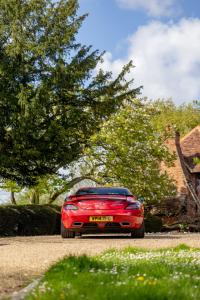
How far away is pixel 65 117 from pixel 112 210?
6579 mm

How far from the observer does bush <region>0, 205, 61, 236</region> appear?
20.4m

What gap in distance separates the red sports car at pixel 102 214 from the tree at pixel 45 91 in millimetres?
4470

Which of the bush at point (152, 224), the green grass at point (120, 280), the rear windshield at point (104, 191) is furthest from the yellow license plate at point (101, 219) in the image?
the bush at point (152, 224)

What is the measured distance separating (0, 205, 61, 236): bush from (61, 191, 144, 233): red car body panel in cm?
507

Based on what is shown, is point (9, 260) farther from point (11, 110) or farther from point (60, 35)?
point (60, 35)

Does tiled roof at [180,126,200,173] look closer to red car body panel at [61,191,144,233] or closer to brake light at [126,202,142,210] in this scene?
brake light at [126,202,142,210]

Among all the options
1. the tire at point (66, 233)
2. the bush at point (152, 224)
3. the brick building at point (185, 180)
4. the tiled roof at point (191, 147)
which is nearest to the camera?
the tire at point (66, 233)

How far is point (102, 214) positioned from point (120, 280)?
32.2ft

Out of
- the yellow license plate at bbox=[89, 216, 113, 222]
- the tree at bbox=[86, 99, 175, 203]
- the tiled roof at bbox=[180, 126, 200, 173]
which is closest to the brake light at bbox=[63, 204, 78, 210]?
the yellow license plate at bbox=[89, 216, 113, 222]

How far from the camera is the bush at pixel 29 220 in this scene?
20.4 metres

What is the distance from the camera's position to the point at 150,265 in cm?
718

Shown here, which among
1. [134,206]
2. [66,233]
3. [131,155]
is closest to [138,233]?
[134,206]

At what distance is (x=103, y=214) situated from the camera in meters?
15.6

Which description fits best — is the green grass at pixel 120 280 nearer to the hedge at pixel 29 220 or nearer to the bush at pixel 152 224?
the hedge at pixel 29 220
